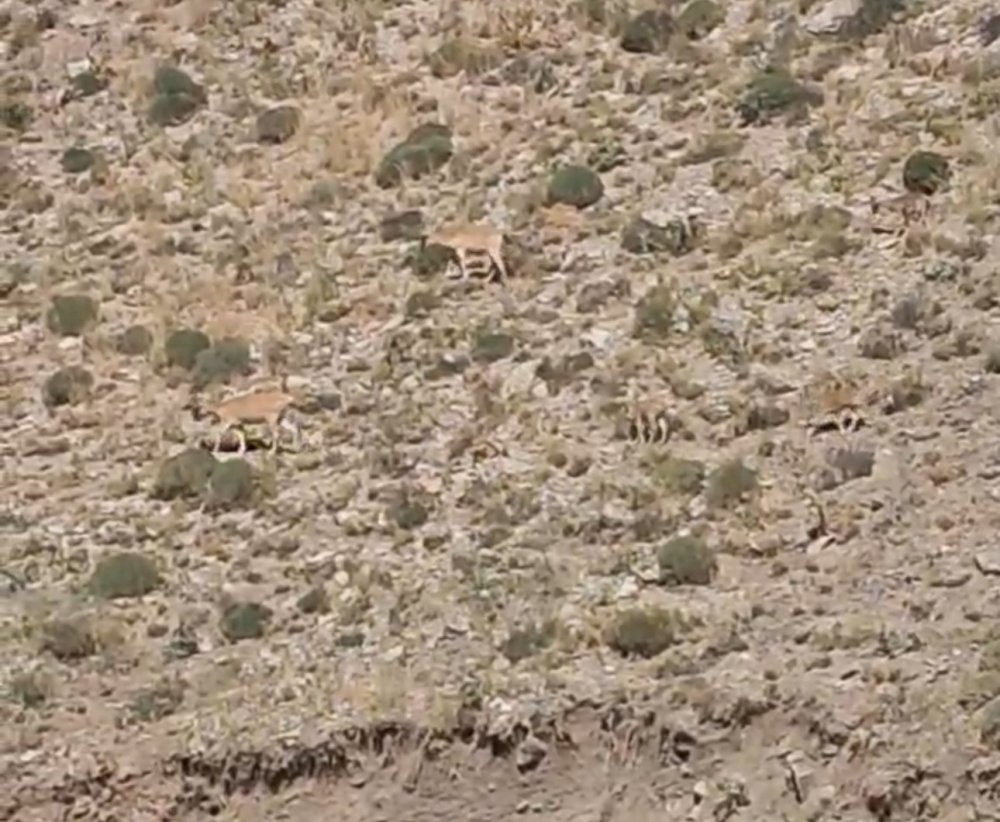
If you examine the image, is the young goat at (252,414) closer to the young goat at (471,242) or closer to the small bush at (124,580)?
the small bush at (124,580)

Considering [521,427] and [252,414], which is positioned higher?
[521,427]

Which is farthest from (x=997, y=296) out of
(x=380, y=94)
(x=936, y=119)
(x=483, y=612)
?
(x=380, y=94)

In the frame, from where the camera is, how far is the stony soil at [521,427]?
57.7ft

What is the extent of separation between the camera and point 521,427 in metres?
21.0

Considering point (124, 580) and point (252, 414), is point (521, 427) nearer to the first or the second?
point (252, 414)

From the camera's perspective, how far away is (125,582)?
64.0ft

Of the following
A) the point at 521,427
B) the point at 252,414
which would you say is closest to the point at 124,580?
the point at 252,414

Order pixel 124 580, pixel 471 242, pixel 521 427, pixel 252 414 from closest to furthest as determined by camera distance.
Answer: pixel 124 580, pixel 521 427, pixel 252 414, pixel 471 242

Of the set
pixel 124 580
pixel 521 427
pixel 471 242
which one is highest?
pixel 471 242

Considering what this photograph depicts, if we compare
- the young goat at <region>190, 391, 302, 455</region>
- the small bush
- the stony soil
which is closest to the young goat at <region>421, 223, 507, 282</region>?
the stony soil

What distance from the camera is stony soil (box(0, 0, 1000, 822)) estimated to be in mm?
Answer: 17578

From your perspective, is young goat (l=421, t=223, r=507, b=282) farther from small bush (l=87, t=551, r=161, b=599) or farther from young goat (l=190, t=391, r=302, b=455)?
small bush (l=87, t=551, r=161, b=599)

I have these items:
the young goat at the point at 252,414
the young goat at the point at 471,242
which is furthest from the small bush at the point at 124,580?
the young goat at the point at 471,242

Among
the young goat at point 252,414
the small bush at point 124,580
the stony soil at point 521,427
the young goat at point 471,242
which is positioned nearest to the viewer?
the stony soil at point 521,427
